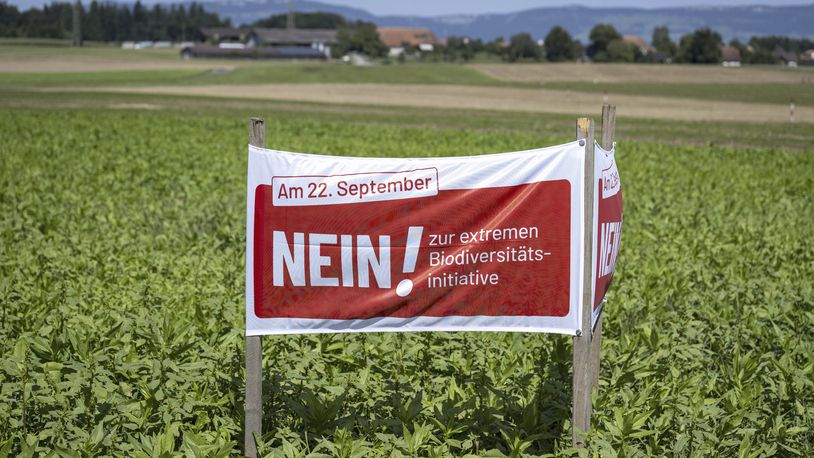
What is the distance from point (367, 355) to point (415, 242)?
239cm

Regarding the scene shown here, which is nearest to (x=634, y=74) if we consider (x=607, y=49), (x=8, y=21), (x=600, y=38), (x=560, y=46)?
(x=607, y=49)

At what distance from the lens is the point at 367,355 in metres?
7.37

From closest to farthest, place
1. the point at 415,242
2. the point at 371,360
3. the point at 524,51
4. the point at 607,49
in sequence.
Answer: the point at 415,242
the point at 371,360
the point at 607,49
the point at 524,51

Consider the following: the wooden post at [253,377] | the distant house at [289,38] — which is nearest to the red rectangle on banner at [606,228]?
the wooden post at [253,377]

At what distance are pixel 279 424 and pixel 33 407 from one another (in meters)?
1.69

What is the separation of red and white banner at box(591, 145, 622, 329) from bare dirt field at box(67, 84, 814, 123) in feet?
155

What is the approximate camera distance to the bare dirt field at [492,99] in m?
56.3

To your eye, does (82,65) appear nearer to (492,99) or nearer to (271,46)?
(492,99)

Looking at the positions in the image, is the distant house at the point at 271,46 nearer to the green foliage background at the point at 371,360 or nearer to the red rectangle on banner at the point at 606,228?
the green foliage background at the point at 371,360

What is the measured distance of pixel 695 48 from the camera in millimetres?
142875

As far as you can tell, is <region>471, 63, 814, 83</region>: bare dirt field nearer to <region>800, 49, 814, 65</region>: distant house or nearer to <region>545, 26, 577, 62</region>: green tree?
<region>545, 26, 577, 62</region>: green tree

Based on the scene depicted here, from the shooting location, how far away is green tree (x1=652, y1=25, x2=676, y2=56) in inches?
6201

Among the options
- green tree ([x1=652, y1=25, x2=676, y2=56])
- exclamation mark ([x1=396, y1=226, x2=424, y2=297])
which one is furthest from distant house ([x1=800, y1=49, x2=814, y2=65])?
exclamation mark ([x1=396, y1=226, x2=424, y2=297])

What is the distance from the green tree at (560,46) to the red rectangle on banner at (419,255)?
150 m
